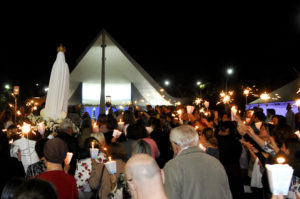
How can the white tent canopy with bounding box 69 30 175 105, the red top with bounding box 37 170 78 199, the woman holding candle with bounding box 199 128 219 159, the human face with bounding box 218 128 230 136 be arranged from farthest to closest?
the white tent canopy with bounding box 69 30 175 105, the human face with bounding box 218 128 230 136, the woman holding candle with bounding box 199 128 219 159, the red top with bounding box 37 170 78 199

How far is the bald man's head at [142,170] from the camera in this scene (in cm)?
219

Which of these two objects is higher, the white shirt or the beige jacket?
the white shirt

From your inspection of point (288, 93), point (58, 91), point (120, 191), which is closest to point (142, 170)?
point (120, 191)

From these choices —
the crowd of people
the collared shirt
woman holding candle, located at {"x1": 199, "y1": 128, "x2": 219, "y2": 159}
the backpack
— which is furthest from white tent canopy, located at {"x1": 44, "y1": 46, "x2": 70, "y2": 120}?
the backpack

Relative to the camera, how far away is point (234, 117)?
441 cm

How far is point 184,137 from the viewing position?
352 cm

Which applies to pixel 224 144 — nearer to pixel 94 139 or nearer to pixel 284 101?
pixel 94 139

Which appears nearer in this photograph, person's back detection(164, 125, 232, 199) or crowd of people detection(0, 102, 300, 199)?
crowd of people detection(0, 102, 300, 199)

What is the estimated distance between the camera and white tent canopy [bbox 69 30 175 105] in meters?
24.5

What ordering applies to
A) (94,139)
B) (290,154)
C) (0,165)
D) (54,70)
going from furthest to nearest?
(54,70) → (94,139) → (290,154) → (0,165)

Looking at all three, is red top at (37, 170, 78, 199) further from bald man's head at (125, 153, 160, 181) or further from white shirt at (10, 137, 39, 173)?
white shirt at (10, 137, 39, 173)

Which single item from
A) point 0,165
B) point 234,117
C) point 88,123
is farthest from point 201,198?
point 88,123

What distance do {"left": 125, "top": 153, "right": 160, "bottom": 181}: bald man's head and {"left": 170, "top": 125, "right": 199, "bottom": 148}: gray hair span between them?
4.21ft

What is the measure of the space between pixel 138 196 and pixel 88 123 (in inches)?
277
